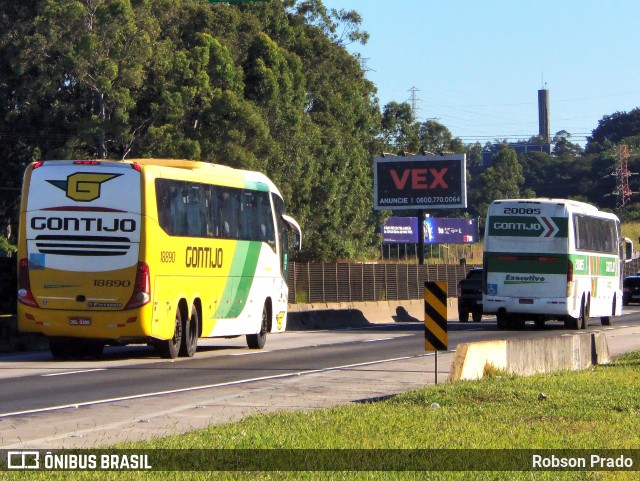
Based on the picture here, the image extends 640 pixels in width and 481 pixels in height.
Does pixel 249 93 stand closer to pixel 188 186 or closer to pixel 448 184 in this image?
pixel 448 184

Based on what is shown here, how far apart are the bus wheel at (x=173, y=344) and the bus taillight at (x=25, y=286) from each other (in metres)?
2.43

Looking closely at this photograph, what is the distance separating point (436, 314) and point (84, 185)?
7.31 metres

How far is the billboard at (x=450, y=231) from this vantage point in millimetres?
101562

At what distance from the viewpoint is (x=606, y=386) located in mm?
15273

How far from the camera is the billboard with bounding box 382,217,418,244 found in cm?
9581

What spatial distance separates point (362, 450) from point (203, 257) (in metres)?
12.8

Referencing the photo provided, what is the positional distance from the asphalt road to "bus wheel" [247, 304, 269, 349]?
0.23m

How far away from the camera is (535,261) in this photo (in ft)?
110

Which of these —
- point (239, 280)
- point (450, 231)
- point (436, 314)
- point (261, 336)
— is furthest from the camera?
point (450, 231)

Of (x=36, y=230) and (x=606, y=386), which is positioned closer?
(x=606, y=386)

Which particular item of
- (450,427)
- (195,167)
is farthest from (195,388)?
(195,167)

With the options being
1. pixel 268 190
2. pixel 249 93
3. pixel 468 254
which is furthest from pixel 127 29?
pixel 468 254

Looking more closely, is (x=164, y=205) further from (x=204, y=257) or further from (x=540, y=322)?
(x=540, y=322)

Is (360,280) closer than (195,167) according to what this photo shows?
No
